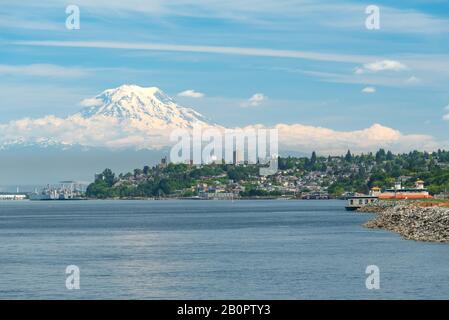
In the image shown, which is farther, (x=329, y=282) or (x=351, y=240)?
(x=351, y=240)

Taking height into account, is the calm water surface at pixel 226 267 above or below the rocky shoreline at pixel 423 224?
below

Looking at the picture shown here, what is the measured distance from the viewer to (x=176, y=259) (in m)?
77.0

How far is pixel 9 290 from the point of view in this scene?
188 ft

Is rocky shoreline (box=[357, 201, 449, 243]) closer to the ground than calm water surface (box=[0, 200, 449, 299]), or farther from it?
farther from it

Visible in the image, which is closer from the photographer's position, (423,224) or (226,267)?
(226,267)

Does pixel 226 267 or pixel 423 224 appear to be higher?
pixel 423 224

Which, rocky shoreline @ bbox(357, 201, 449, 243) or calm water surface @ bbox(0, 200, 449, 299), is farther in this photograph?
rocky shoreline @ bbox(357, 201, 449, 243)

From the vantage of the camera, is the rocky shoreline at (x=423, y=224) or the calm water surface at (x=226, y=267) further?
the rocky shoreline at (x=423, y=224)
